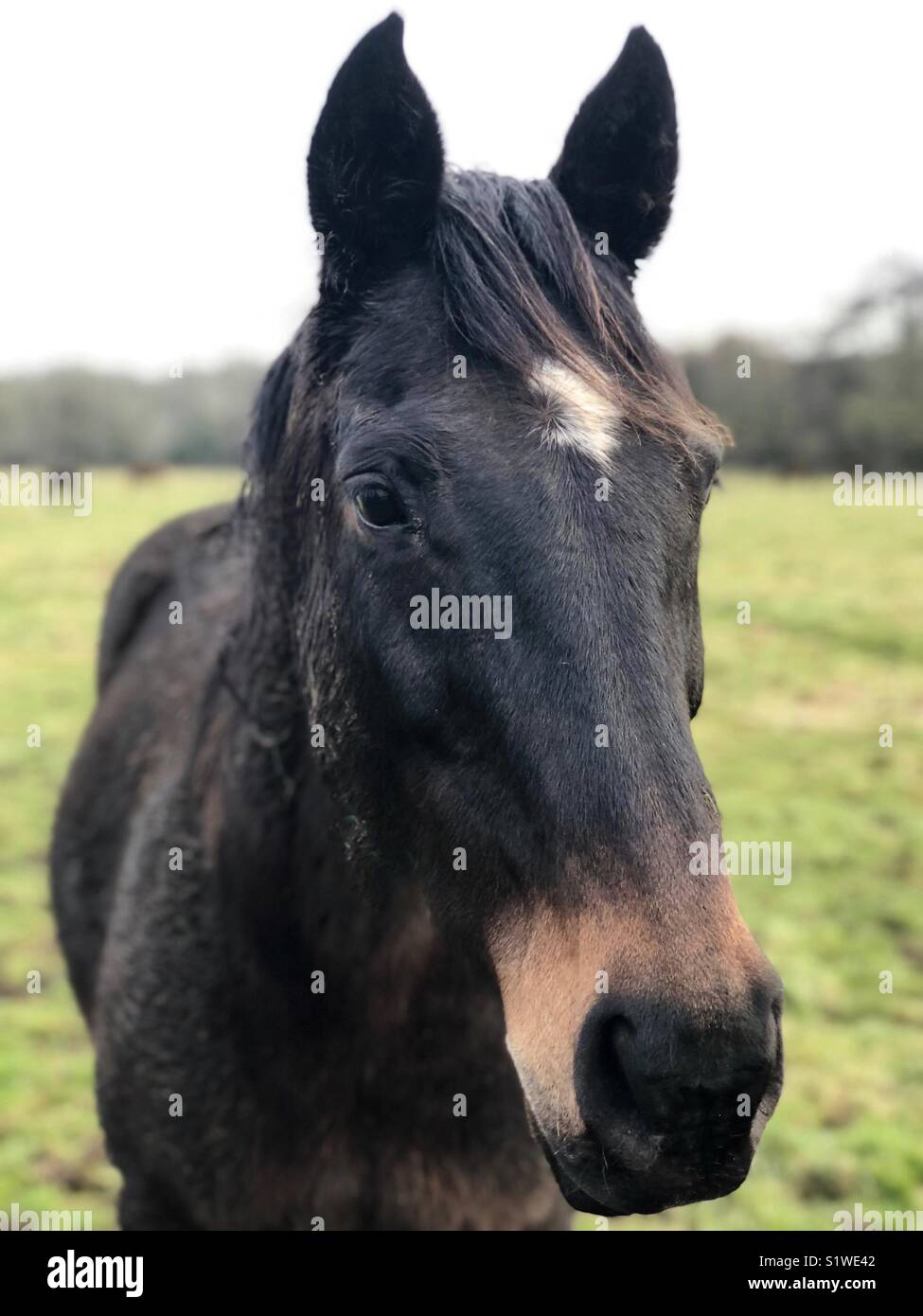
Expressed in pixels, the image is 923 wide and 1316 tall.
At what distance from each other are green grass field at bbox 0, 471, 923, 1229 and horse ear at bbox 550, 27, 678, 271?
6.42 ft

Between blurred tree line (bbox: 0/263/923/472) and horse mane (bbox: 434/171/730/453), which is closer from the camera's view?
horse mane (bbox: 434/171/730/453)

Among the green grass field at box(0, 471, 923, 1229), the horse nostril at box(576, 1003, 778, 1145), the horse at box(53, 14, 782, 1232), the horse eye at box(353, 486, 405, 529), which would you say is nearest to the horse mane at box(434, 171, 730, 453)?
the horse at box(53, 14, 782, 1232)

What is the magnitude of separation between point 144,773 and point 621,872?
256 centimetres

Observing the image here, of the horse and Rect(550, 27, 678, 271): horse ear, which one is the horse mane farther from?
Rect(550, 27, 678, 271): horse ear

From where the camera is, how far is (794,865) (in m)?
8.20

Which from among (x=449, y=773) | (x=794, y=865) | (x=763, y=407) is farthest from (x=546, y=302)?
(x=763, y=407)

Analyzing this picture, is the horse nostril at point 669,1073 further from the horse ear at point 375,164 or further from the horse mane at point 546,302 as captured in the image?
the horse ear at point 375,164

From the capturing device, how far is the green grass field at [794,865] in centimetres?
486

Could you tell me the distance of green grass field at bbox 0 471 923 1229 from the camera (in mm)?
4859

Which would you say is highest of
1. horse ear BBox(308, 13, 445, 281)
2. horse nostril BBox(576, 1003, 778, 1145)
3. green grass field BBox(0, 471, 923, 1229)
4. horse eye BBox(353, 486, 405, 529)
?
horse ear BBox(308, 13, 445, 281)

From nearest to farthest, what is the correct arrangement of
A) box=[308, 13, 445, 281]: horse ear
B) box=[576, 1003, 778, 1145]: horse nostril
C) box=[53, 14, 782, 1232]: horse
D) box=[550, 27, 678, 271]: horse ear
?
1. box=[576, 1003, 778, 1145]: horse nostril
2. box=[53, 14, 782, 1232]: horse
3. box=[308, 13, 445, 281]: horse ear
4. box=[550, 27, 678, 271]: horse ear

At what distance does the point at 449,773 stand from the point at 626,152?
152 centimetres

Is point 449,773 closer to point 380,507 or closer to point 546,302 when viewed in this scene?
point 380,507

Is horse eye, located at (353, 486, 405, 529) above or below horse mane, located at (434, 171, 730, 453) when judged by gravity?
below
